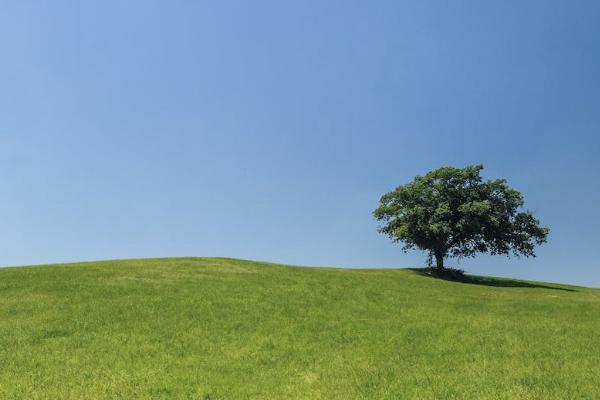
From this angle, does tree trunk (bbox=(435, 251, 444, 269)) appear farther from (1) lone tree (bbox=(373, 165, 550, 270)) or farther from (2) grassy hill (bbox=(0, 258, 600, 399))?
(2) grassy hill (bbox=(0, 258, 600, 399))

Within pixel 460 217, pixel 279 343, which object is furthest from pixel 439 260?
pixel 279 343

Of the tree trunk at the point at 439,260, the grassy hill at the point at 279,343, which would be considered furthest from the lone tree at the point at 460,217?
the grassy hill at the point at 279,343

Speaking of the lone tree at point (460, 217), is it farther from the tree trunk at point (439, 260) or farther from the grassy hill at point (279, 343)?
the grassy hill at point (279, 343)

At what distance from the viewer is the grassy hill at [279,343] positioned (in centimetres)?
1536

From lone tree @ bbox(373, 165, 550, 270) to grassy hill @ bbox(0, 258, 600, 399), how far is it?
1255 inches

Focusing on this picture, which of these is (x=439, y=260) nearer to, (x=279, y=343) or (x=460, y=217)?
(x=460, y=217)

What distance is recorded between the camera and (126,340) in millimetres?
20969

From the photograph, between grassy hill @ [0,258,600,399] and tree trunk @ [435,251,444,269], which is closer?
grassy hill @ [0,258,600,399]

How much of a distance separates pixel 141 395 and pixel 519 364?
12837 mm

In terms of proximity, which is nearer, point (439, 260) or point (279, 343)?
point (279, 343)

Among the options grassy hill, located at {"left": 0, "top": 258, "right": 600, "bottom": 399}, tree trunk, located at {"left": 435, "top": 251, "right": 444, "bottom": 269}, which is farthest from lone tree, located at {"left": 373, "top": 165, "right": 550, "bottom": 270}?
grassy hill, located at {"left": 0, "top": 258, "right": 600, "bottom": 399}

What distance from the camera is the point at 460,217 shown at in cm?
6931

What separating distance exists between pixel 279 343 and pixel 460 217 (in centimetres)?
5407

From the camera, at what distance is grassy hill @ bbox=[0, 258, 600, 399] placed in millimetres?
15356
